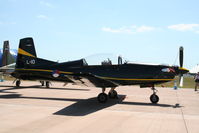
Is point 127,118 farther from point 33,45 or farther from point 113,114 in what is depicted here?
point 33,45

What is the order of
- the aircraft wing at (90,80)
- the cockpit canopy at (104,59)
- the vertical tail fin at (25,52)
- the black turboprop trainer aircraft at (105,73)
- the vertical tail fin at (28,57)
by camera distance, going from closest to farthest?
1. the aircraft wing at (90,80)
2. the black turboprop trainer aircraft at (105,73)
3. the cockpit canopy at (104,59)
4. the vertical tail fin at (28,57)
5. the vertical tail fin at (25,52)

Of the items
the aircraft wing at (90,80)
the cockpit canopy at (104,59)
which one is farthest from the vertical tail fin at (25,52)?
the aircraft wing at (90,80)

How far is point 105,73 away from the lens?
1068cm

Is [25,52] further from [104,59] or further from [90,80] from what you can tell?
[90,80]

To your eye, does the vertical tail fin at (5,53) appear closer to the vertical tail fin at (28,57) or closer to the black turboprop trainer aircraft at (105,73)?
the vertical tail fin at (28,57)

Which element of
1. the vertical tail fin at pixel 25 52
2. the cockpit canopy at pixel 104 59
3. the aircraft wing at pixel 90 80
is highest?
the vertical tail fin at pixel 25 52

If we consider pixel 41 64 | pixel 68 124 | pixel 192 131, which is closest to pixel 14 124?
pixel 68 124

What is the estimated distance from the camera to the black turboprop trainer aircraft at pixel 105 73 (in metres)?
9.83

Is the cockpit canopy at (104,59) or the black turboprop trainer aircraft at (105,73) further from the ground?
the cockpit canopy at (104,59)

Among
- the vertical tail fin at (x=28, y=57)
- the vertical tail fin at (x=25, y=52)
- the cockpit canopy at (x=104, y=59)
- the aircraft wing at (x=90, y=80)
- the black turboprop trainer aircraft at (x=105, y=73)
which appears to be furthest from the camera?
the vertical tail fin at (x=25, y=52)

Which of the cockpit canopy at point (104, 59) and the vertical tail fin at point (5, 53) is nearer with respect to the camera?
the cockpit canopy at point (104, 59)

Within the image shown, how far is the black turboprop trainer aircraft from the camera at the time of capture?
9828 millimetres

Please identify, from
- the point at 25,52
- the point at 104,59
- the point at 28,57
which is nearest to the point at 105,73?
the point at 104,59

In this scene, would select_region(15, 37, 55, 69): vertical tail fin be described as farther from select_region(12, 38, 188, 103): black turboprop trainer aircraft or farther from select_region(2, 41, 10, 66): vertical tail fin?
select_region(2, 41, 10, 66): vertical tail fin
